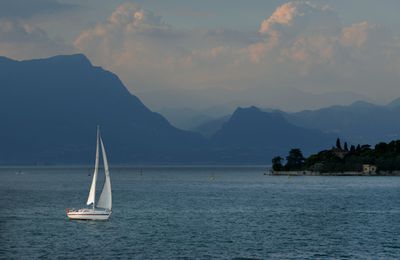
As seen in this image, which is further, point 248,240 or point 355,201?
point 355,201

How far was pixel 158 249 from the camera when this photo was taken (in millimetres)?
76500

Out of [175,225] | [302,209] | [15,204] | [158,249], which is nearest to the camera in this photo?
[158,249]

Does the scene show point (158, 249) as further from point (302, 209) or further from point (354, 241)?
point (302, 209)

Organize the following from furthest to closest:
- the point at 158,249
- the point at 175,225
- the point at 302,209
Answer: the point at 302,209 → the point at 175,225 → the point at 158,249

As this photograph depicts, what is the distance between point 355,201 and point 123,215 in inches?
2358

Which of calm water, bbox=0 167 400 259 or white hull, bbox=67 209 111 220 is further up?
white hull, bbox=67 209 111 220

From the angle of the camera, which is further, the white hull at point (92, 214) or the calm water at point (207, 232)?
the white hull at point (92, 214)

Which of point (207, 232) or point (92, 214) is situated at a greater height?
point (92, 214)

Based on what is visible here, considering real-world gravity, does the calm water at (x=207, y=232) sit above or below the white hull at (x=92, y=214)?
below

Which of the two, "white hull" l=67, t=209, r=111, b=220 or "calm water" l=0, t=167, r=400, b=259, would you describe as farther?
"white hull" l=67, t=209, r=111, b=220

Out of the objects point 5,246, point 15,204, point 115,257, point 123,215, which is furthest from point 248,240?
point 15,204

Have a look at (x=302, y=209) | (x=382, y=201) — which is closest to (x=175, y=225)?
(x=302, y=209)

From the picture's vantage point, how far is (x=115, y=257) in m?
70.8

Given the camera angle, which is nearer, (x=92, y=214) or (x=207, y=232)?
(x=207, y=232)
